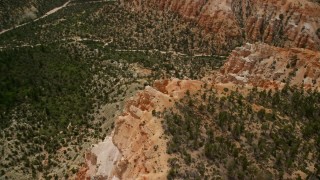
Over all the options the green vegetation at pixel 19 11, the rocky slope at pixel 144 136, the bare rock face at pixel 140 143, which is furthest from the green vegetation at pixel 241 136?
the green vegetation at pixel 19 11

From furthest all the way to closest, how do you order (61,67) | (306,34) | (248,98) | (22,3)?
(22,3) < (306,34) < (61,67) < (248,98)

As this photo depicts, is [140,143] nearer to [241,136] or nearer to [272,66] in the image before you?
[241,136]

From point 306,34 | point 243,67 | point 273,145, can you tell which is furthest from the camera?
point 306,34

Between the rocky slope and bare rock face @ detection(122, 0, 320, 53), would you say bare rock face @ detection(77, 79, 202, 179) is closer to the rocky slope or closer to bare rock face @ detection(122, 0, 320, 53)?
the rocky slope

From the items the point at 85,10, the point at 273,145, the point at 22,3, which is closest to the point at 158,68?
the point at 85,10

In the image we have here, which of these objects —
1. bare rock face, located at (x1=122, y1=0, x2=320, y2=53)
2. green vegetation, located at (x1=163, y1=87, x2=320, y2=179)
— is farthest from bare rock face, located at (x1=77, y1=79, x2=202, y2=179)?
bare rock face, located at (x1=122, y1=0, x2=320, y2=53)

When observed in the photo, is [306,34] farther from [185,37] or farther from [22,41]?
[22,41]

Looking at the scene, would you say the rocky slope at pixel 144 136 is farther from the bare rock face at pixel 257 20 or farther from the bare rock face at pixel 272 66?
the bare rock face at pixel 257 20
